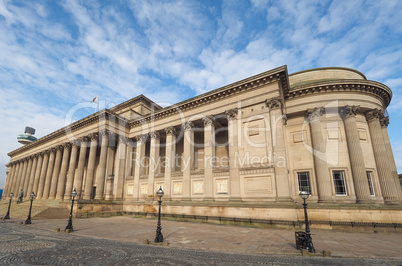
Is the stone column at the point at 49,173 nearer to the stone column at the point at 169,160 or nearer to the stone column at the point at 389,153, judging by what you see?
the stone column at the point at 169,160

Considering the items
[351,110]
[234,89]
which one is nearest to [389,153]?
[351,110]

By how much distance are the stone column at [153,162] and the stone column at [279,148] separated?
47.4 ft

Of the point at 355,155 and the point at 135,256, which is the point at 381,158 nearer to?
the point at 355,155

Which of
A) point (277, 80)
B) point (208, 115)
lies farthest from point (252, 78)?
point (208, 115)

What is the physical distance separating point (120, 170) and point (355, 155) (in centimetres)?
2598

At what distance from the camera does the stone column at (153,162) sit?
81.9ft

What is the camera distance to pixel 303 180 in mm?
20703

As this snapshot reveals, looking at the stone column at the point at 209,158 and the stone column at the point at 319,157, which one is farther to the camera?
the stone column at the point at 209,158

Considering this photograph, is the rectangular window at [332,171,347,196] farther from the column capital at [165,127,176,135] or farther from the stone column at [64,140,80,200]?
the stone column at [64,140,80,200]

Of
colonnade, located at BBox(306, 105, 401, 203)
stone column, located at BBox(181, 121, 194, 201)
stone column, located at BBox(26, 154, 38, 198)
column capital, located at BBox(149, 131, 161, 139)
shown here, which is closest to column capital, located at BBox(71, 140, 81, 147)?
column capital, located at BBox(149, 131, 161, 139)

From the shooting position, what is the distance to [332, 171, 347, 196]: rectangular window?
1931 centimetres

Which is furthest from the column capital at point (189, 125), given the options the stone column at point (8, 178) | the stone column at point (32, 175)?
the stone column at point (8, 178)

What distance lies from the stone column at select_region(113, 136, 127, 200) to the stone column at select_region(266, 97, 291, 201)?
63.6 ft

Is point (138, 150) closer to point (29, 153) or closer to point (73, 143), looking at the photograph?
point (73, 143)
